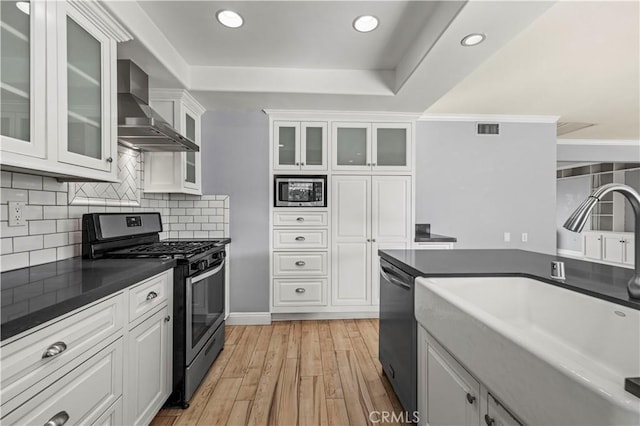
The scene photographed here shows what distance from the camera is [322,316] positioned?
338 centimetres

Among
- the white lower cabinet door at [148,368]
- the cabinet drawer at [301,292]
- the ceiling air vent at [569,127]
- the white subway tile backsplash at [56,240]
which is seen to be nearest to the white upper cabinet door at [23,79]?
the white subway tile backsplash at [56,240]

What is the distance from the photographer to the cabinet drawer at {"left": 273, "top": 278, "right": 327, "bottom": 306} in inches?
129

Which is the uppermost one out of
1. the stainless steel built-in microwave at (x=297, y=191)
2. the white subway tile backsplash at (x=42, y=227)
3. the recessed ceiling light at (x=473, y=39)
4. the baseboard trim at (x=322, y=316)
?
the recessed ceiling light at (x=473, y=39)

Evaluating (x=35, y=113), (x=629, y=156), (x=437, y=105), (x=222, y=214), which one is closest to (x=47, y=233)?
(x=35, y=113)

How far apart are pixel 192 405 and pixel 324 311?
1.66 metres

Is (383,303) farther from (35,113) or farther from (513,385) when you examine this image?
(35,113)

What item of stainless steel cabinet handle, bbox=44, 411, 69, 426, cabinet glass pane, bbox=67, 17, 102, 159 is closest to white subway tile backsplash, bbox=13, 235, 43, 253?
cabinet glass pane, bbox=67, 17, 102, 159

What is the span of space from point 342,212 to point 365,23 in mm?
1807

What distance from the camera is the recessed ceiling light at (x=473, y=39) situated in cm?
183

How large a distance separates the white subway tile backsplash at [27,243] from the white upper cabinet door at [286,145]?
6.78ft

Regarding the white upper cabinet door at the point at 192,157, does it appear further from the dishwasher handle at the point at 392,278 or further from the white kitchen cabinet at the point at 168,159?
the dishwasher handle at the point at 392,278

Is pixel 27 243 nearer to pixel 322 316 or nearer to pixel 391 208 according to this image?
pixel 322 316

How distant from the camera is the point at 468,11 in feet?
5.21

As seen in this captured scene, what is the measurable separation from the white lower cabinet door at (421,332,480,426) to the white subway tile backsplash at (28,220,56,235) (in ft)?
6.72
